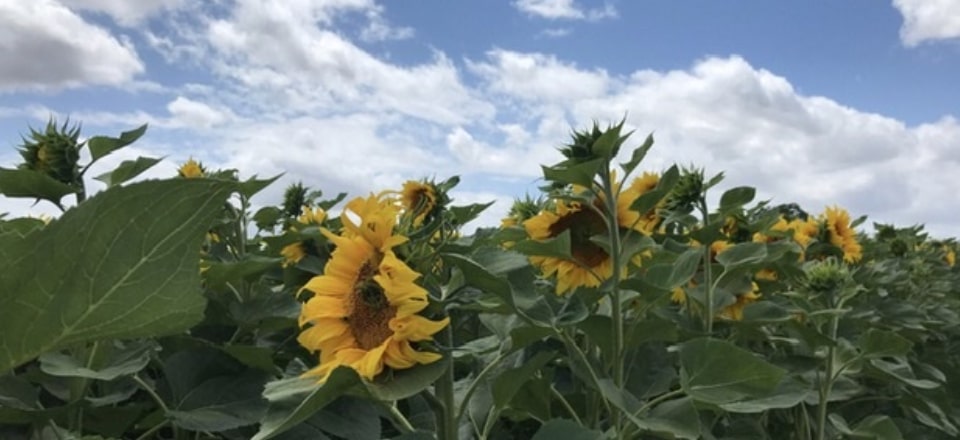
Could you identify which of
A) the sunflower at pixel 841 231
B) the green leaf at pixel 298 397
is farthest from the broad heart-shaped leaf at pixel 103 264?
the sunflower at pixel 841 231

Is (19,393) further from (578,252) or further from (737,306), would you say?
(737,306)

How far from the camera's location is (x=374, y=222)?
103 cm

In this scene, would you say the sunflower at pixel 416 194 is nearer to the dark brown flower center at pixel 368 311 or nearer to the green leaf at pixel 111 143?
the green leaf at pixel 111 143

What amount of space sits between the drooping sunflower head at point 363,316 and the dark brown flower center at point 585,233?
620 mm

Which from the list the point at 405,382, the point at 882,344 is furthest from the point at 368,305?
the point at 882,344

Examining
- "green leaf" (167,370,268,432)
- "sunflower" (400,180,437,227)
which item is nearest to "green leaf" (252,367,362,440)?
"green leaf" (167,370,268,432)

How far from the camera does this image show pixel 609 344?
1.34 meters

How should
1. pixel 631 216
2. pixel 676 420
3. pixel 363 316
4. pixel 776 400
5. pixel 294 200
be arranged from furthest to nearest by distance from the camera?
pixel 294 200, pixel 631 216, pixel 776 400, pixel 676 420, pixel 363 316

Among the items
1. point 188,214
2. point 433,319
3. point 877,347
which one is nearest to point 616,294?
point 433,319

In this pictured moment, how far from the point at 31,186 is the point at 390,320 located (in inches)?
25.3

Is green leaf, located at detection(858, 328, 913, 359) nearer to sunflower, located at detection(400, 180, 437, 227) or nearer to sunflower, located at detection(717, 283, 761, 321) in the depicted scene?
sunflower, located at detection(717, 283, 761, 321)

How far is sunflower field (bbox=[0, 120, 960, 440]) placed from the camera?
1.28 ft

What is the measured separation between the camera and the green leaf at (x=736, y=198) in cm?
172

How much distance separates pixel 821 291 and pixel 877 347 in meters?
0.32
